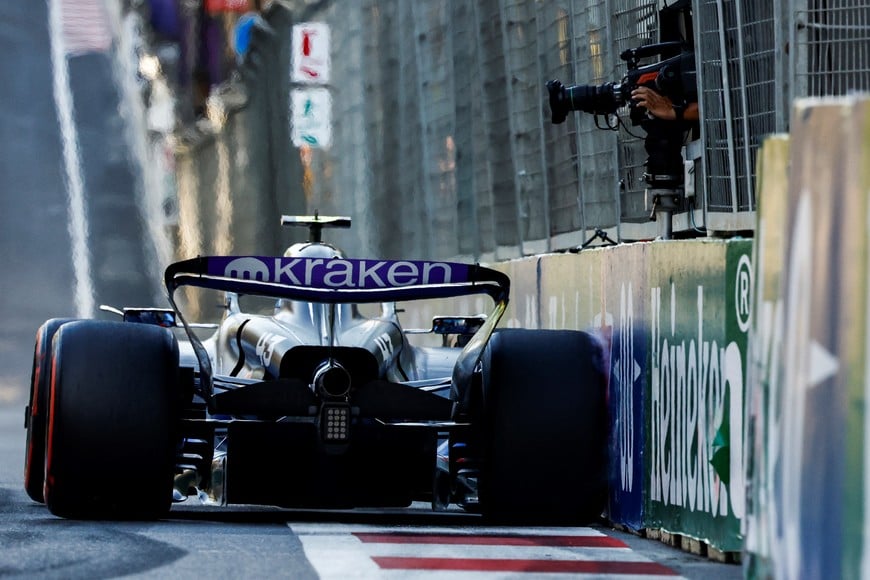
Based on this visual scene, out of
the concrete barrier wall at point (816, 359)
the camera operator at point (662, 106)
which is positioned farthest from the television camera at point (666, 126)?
the concrete barrier wall at point (816, 359)

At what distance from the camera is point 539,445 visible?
10.8 m

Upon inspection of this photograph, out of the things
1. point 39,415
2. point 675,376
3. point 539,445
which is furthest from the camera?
point 39,415

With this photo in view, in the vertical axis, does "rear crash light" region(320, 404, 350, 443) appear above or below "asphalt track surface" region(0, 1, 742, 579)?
above

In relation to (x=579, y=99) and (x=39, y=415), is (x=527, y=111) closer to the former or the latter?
(x=579, y=99)

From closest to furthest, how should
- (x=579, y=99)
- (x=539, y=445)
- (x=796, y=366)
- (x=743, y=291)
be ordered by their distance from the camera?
(x=796, y=366), (x=743, y=291), (x=539, y=445), (x=579, y=99)

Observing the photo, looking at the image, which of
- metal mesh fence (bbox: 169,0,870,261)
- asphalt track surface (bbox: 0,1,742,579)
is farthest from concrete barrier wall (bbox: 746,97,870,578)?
metal mesh fence (bbox: 169,0,870,261)

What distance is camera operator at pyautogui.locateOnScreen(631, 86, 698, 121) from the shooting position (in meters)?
13.9

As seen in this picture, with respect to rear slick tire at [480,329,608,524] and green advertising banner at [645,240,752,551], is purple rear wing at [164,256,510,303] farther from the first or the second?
green advertising banner at [645,240,752,551]

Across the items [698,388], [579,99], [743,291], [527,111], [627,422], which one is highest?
[527,111]

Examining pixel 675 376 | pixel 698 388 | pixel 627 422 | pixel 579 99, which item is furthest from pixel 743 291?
pixel 579 99

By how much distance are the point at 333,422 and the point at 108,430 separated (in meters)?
1.05

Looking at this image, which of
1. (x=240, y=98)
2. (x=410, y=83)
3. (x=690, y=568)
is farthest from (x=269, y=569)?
(x=240, y=98)

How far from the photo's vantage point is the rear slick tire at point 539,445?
10.8 metres

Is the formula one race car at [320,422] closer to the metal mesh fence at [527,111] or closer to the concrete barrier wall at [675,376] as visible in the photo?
the concrete barrier wall at [675,376]
